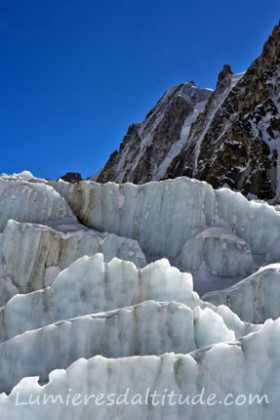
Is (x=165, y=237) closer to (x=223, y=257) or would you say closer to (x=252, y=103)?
(x=223, y=257)

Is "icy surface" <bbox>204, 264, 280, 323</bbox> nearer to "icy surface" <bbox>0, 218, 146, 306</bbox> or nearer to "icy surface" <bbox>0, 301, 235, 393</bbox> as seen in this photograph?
"icy surface" <bbox>0, 218, 146, 306</bbox>

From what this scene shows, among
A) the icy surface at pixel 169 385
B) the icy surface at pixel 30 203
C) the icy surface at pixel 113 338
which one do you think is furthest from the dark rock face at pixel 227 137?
the icy surface at pixel 169 385

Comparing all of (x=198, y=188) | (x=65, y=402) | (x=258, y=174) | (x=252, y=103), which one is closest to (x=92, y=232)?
(x=198, y=188)

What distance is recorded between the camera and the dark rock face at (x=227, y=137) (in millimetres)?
60219

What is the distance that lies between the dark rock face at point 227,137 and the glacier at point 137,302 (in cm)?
4372

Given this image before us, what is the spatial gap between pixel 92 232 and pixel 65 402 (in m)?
9.02

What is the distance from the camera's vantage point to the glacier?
5570mm

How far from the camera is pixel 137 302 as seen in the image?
9031 millimetres

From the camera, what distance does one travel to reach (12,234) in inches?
556

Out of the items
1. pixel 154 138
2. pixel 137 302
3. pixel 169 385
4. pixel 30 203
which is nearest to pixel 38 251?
pixel 30 203

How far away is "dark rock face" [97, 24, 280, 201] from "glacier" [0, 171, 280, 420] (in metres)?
43.7

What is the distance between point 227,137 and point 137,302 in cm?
5784

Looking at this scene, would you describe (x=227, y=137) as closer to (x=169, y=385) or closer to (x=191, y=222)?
(x=191, y=222)

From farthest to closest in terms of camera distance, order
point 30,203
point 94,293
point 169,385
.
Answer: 1. point 30,203
2. point 94,293
3. point 169,385
